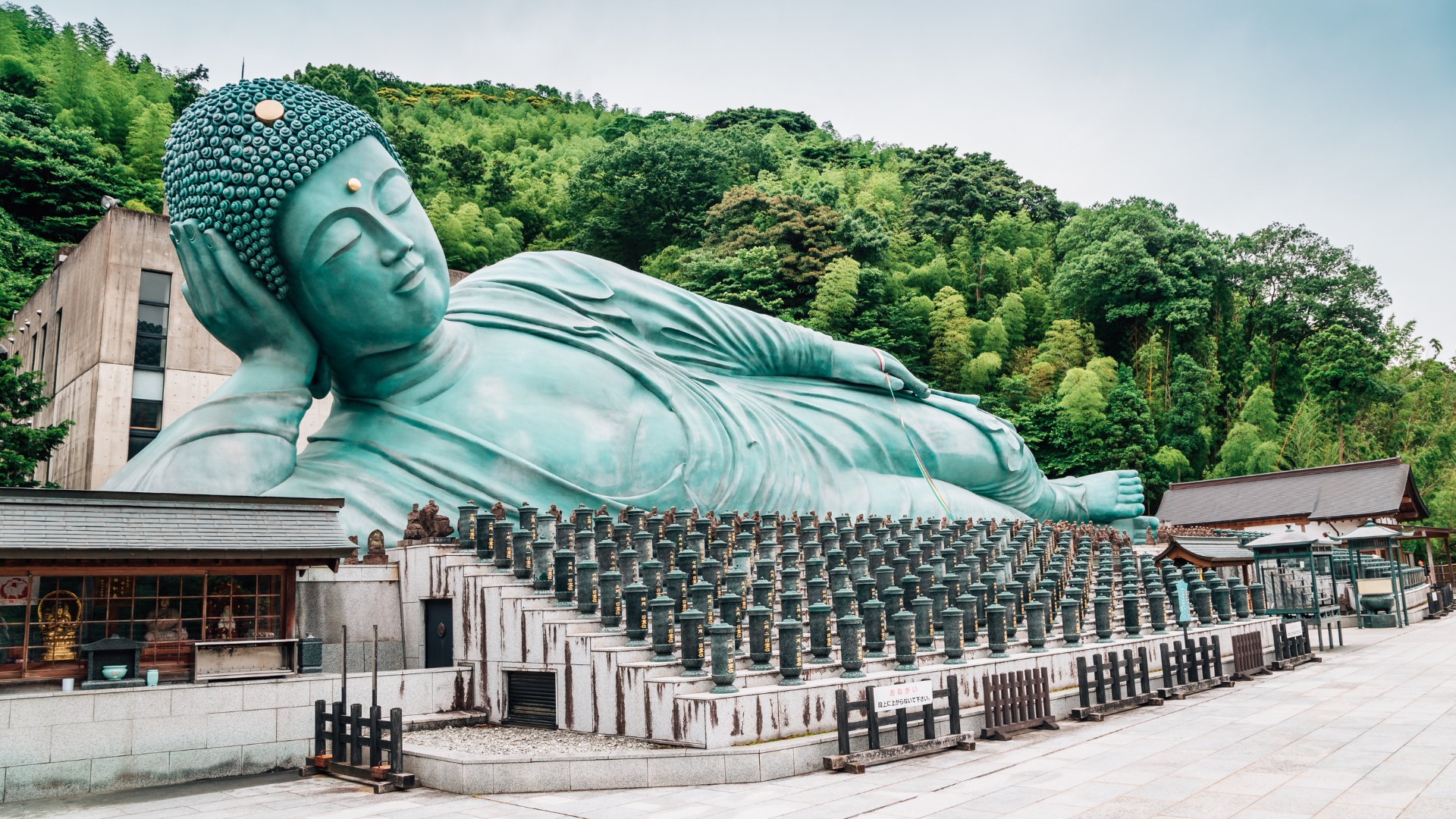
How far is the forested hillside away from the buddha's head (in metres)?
23.5

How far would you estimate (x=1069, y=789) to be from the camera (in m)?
6.54

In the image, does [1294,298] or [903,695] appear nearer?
[903,695]

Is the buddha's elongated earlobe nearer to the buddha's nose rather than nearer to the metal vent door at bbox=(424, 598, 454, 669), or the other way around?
the buddha's nose

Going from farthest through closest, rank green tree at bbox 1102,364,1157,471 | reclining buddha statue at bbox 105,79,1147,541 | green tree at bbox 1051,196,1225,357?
green tree at bbox 1051,196,1225,357, green tree at bbox 1102,364,1157,471, reclining buddha statue at bbox 105,79,1147,541

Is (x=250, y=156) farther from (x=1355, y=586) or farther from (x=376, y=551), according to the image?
(x=1355, y=586)

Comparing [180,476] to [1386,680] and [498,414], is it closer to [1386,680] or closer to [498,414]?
[498,414]

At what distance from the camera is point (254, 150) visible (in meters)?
11.1

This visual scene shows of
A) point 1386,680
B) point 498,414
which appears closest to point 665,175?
point 498,414

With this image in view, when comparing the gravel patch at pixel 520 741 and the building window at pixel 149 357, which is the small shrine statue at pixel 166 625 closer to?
the gravel patch at pixel 520 741

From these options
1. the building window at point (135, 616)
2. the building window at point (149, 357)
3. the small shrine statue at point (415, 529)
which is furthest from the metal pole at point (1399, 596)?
the building window at point (149, 357)

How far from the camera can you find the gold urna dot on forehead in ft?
36.8

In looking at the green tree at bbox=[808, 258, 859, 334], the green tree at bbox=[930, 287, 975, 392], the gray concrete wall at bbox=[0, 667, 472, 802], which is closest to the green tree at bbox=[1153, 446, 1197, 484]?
the green tree at bbox=[930, 287, 975, 392]

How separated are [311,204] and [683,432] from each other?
556 centimetres

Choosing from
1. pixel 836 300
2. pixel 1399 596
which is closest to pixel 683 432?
pixel 1399 596
